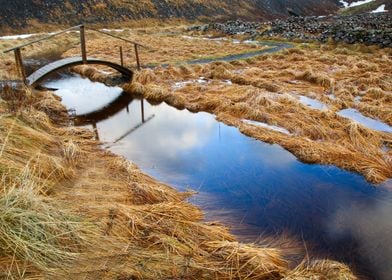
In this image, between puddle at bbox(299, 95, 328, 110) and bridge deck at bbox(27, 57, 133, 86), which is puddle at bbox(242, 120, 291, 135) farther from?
bridge deck at bbox(27, 57, 133, 86)

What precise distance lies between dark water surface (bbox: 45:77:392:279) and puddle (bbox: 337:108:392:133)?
321 cm

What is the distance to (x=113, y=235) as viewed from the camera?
15.9ft

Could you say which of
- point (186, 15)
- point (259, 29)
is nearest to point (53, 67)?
point (259, 29)

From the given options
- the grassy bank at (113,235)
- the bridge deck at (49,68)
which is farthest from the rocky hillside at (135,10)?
the grassy bank at (113,235)

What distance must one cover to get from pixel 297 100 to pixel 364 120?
210 centimetres

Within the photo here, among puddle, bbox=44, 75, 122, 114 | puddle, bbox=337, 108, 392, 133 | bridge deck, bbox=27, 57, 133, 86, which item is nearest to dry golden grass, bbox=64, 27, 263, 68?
puddle, bbox=44, 75, 122, 114

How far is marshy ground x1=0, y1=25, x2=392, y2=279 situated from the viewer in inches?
171

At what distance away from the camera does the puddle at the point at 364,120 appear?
392 inches

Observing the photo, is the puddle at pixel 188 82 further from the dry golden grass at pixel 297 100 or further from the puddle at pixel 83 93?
the puddle at pixel 83 93

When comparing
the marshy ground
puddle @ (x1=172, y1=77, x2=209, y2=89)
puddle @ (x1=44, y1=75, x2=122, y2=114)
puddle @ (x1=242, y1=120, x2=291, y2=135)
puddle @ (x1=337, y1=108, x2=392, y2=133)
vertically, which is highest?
the marshy ground

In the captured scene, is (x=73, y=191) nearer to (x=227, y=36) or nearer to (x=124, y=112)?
(x=124, y=112)

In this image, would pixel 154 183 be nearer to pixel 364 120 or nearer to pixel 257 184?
pixel 257 184

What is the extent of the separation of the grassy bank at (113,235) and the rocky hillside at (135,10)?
30241mm

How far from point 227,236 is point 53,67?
31.4 feet
